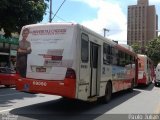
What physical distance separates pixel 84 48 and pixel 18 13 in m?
11.6

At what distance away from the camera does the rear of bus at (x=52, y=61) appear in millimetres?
12195

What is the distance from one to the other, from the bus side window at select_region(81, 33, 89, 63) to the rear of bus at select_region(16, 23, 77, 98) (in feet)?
1.78

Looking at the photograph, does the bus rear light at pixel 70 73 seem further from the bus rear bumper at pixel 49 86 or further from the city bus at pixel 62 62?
the bus rear bumper at pixel 49 86

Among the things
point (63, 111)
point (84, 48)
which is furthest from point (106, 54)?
point (63, 111)

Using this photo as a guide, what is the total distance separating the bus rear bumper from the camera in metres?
12.1

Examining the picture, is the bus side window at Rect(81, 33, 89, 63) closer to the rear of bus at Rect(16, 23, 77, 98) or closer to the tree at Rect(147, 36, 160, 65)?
the rear of bus at Rect(16, 23, 77, 98)

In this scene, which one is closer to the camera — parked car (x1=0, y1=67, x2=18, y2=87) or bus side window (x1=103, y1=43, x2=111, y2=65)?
bus side window (x1=103, y1=43, x2=111, y2=65)

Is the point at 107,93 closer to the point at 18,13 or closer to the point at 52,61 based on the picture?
the point at 52,61

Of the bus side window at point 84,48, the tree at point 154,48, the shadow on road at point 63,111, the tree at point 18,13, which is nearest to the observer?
the shadow on road at point 63,111

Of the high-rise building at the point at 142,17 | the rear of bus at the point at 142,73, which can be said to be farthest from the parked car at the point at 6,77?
the high-rise building at the point at 142,17

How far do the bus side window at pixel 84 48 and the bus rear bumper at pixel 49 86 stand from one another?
1.20 m

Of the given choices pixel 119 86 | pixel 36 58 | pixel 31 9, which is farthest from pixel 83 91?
pixel 31 9

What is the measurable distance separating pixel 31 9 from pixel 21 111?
12915 millimetres

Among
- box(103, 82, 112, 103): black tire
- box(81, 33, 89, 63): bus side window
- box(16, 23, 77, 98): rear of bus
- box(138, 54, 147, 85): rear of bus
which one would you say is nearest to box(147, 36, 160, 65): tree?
box(138, 54, 147, 85): rear of bus
